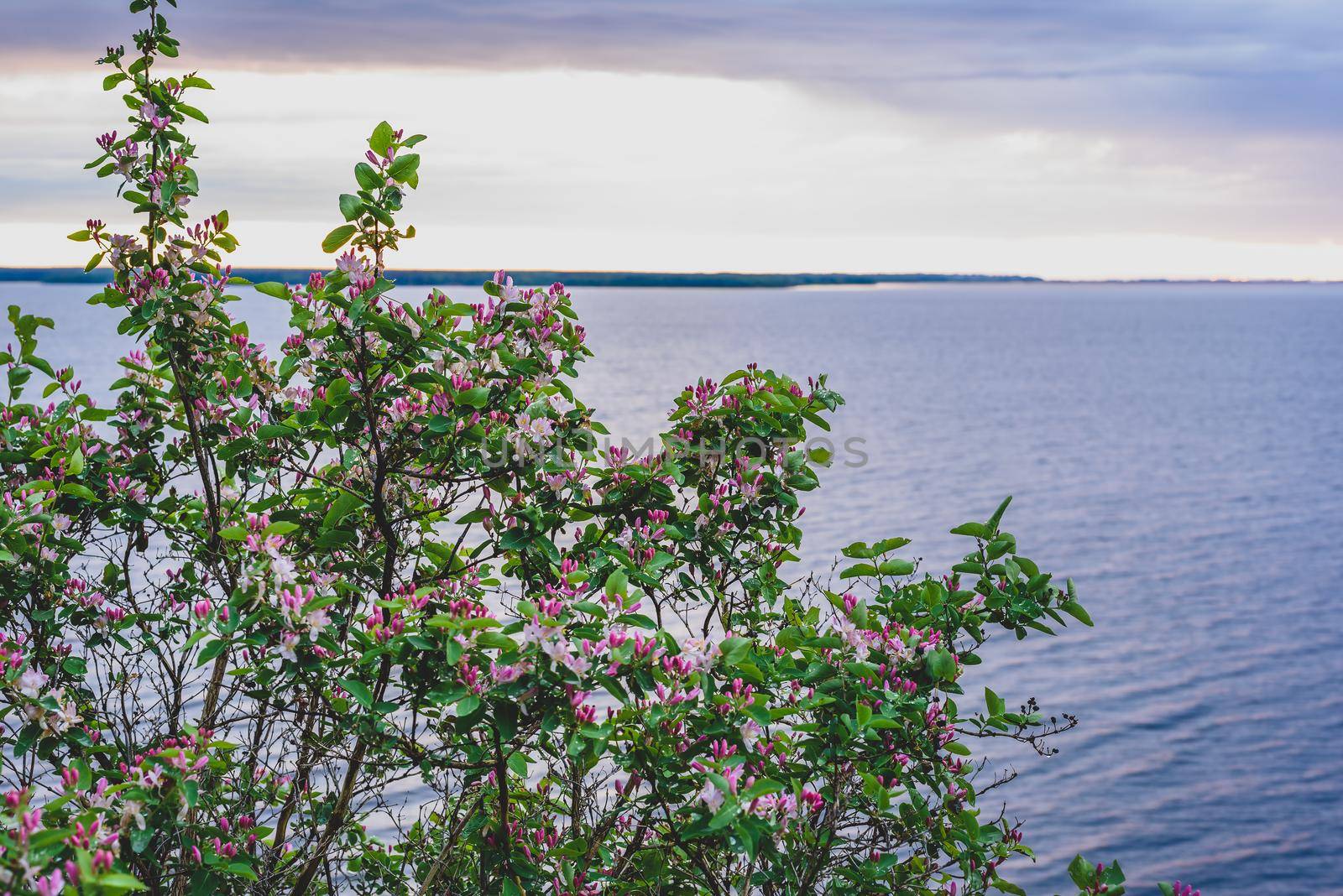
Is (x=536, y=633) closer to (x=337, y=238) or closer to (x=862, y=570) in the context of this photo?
(x=862, y=570)

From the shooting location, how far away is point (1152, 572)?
918 inches

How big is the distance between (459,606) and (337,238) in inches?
52.1

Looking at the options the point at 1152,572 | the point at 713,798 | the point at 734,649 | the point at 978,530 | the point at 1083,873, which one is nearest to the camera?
the point at 713,798

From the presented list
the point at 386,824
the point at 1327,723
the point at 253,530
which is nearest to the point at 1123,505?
the point at 1327,723

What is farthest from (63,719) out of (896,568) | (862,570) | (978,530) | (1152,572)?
(1152,572)

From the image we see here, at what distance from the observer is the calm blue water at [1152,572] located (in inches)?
529

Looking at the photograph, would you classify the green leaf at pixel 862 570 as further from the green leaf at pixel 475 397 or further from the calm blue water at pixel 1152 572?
the calm blue water at pixel 1152 572

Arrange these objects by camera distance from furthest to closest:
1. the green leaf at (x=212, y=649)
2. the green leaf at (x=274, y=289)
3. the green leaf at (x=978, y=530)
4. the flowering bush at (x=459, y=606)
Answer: the green leaf at (x=274, y=289) < the green leaf at (x=978, y=530) < the flowering bush at (x=459, y=606) < the green leaf at (x=212, y=649)

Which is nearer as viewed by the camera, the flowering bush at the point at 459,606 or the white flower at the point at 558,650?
the white flower at the point at 558,650

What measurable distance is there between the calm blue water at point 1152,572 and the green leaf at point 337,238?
1120cm

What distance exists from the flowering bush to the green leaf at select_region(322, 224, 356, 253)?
0.03 meters

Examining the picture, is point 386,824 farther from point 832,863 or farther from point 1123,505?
point 1123,505

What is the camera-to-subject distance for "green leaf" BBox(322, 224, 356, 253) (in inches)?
133

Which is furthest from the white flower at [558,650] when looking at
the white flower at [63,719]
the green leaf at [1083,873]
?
the green leaf at [1083,873]
